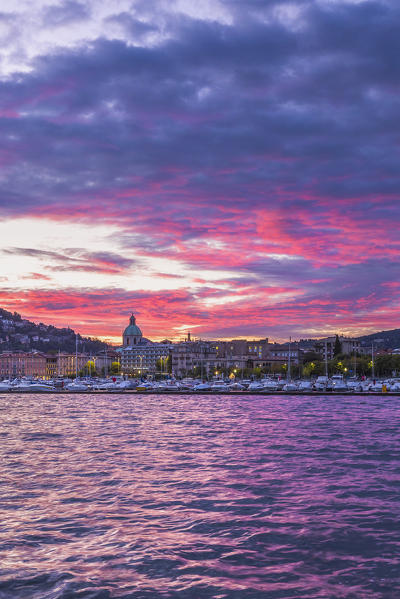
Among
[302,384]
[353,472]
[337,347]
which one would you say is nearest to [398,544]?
[353,472]

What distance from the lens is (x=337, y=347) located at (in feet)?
544

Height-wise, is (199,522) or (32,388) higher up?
(199,522)

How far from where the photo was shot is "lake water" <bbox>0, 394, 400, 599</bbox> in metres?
8.80

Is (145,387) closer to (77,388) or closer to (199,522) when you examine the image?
(77,388)

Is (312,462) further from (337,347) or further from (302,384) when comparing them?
(337,347)

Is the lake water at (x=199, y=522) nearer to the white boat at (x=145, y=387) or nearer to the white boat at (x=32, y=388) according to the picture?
the white boat at (x=145, y=387)

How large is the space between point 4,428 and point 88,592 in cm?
2925

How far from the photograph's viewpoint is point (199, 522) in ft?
40.6

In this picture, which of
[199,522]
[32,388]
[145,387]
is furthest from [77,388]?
[199,522]

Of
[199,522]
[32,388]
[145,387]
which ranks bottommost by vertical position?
[32,388]

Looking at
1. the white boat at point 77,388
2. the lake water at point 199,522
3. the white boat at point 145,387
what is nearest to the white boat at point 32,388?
the white boat at point 77,388

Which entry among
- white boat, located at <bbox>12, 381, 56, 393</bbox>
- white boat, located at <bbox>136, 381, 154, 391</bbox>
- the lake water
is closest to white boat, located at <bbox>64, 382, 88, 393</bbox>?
white boat, located at <bbox>12, 381, 56, 393</bbox>

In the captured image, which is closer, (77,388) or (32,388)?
(77,388)

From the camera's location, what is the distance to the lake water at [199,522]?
28.9 ft
